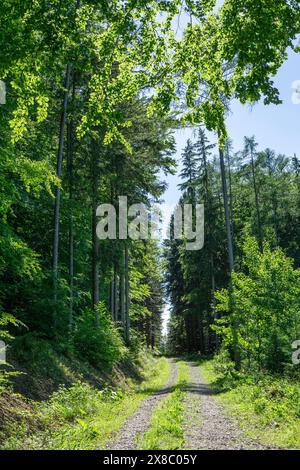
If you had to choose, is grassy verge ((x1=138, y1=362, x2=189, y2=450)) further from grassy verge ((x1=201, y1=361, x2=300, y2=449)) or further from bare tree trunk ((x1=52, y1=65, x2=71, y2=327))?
bare tree trunk ((x1=52, y1=65, x2=71, y2=327))

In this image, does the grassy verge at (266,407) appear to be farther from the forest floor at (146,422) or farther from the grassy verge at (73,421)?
the grassy verge at (73,421)

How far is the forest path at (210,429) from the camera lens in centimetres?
736

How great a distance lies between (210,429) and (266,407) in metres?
2.75

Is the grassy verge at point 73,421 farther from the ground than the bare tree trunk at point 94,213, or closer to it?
closer to it

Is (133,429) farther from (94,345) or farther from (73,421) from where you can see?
(94,345)

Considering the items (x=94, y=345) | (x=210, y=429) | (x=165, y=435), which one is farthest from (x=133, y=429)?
(x=94, y=345)

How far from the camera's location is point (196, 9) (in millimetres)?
7215

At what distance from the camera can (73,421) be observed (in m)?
10.3

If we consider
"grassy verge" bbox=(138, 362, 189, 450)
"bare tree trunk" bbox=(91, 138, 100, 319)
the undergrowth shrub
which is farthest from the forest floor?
"bare tree trunk" bbox=(91, 138, 100, 319)

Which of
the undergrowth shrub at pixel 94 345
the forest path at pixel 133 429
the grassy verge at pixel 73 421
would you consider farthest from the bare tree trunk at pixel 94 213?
the forest path at pixel 133 429

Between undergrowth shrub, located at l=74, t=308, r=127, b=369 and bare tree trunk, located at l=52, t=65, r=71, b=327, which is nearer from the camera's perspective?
bare tree trunk, located at l=52, t=65, r=71, b=327

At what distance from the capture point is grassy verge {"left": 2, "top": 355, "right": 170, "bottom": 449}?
780cm

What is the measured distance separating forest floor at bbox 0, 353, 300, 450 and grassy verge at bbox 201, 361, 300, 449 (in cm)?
2

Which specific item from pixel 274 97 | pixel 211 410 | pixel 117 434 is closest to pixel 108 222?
pixel 211 410
